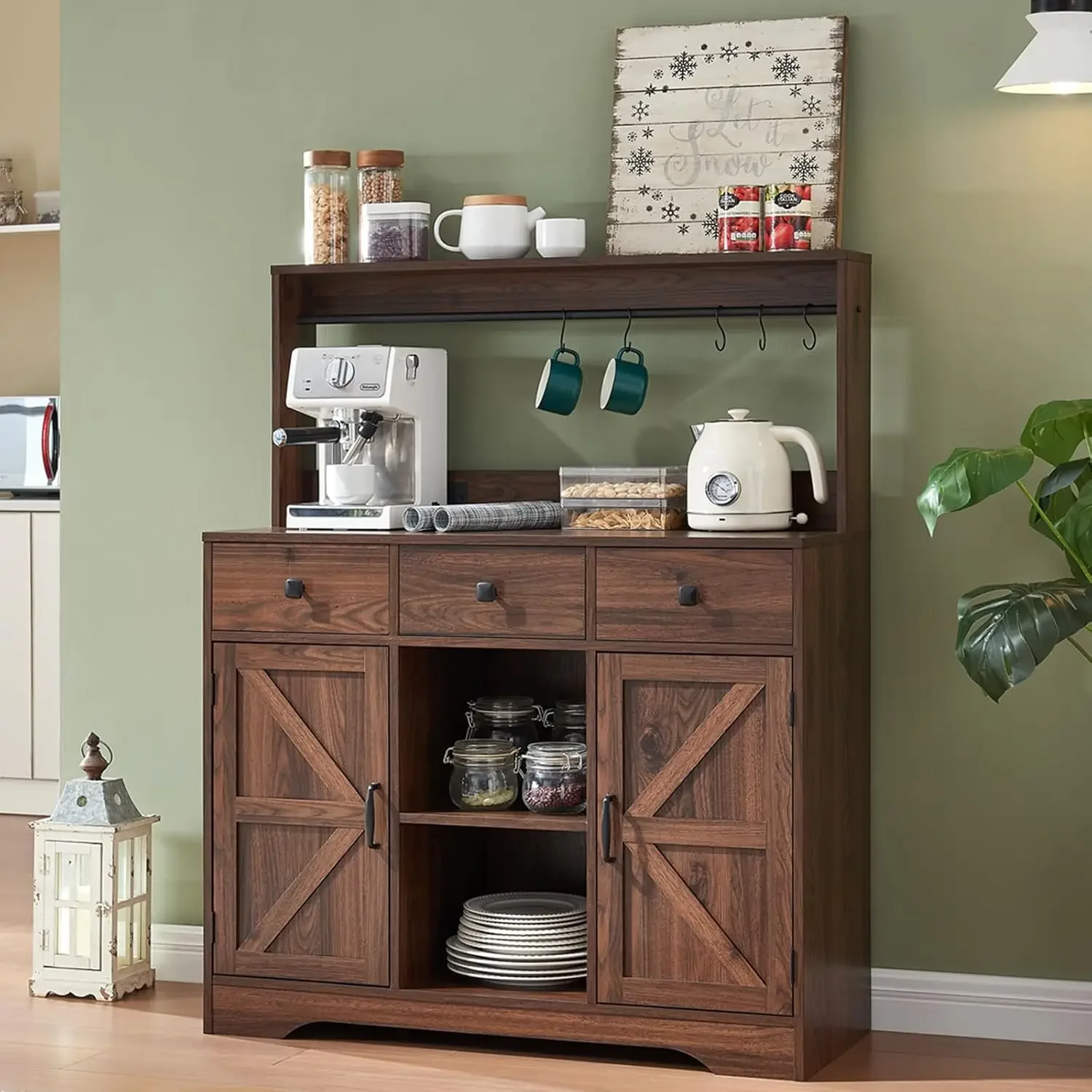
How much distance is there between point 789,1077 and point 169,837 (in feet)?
4.84

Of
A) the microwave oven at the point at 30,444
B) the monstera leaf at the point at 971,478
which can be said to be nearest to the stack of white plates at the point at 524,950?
the monstera leaf at the point at 971,478

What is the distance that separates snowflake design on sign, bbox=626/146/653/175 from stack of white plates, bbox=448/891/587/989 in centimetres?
139

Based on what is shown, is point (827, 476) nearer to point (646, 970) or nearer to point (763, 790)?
point (763, 790)

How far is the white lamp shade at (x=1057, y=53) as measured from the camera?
2979mm

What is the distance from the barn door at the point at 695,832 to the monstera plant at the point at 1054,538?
0.33m

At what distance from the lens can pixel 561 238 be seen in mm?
3332

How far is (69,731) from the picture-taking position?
3859mm

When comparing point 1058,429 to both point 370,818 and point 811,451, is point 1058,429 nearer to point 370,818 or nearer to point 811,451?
point 811,451

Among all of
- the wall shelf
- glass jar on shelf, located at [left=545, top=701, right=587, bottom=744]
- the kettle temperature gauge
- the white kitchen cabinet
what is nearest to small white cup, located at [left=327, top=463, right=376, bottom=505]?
glass jar on shelf, located at [left=545, top=701, right=587, bottom=744]

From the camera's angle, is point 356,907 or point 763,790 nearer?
point 763,790

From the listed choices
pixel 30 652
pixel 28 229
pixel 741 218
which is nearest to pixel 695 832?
pixel 741 218

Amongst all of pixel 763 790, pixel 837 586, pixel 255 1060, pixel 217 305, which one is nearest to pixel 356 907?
pixel 255 1060

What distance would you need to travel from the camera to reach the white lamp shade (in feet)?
9.77

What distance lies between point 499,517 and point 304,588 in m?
0.37
